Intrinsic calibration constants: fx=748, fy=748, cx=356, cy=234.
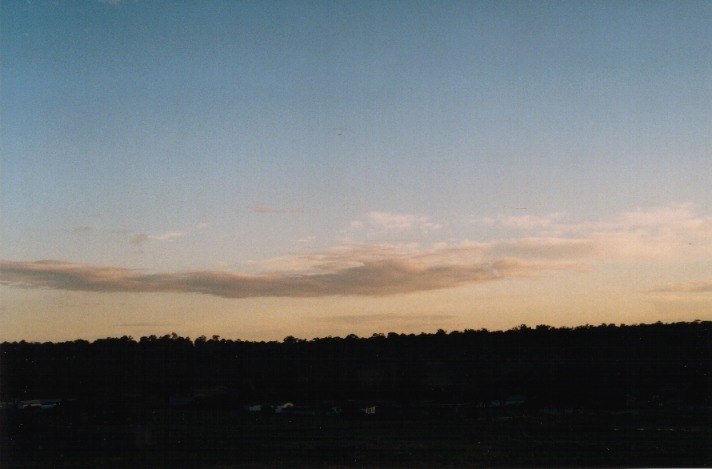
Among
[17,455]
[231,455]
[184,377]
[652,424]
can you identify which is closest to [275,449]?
[231,455]

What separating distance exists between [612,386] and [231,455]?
40121 mm

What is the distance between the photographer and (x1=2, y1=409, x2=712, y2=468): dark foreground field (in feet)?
88.9

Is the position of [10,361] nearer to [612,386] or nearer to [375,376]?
[375,376]

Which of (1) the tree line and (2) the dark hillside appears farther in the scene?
(1) the tree line

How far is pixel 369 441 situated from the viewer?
35.1 m

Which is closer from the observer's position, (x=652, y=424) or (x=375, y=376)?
(x=652, y=424)

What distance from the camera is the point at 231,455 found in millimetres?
28750

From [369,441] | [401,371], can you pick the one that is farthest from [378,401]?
[369,441]

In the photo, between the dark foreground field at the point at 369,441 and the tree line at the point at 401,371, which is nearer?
the dark foreground field at the point at 369,441

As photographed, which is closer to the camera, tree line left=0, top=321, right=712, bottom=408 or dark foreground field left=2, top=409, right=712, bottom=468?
dark foreground field left=2, top=409, right=712, bottom=468

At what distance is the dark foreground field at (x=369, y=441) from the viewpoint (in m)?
27.1

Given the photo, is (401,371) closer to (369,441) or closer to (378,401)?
(378,401)

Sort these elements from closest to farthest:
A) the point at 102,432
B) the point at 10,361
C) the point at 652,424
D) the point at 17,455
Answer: the point at 17,455 < the point at 102,432 < the point at 652,424 < the point at 10,361

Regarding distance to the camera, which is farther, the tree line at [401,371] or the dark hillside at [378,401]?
the tree line at [401,371]
